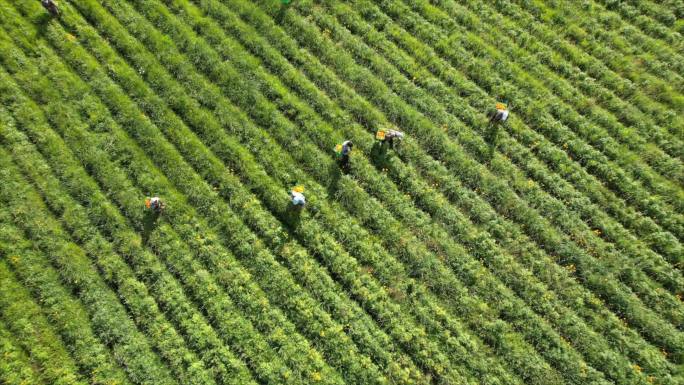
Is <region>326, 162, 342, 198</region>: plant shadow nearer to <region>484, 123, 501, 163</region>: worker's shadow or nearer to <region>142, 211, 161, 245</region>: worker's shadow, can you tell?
<region>484, 123, 501, 163</region>: worker's shadow

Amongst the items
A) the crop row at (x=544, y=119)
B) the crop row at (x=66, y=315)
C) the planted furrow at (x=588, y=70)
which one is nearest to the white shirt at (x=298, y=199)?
the crop row at (x=66, y=315)

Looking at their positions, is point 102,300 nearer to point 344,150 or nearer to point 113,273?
point 113,273

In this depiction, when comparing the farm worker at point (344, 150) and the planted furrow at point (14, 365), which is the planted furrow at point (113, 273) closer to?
the planted furrow at point (14, 365)

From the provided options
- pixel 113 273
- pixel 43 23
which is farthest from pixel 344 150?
pixel 43 23

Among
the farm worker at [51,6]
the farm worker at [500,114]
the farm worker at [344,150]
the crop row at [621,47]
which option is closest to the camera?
the farm worker at [344,150]

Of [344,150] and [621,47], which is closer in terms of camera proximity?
[344,150]
